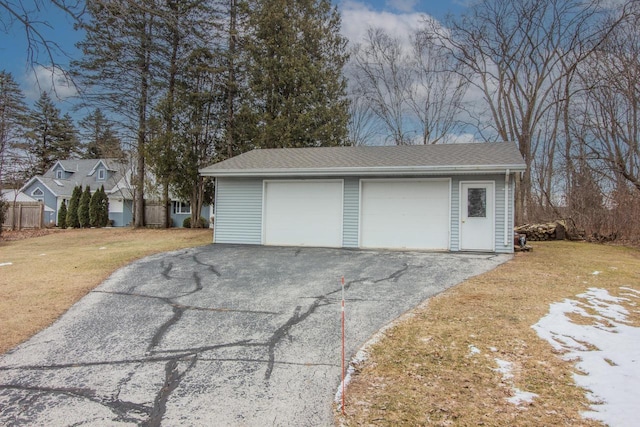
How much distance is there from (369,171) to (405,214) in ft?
5.14

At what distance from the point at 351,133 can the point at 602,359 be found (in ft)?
74.8

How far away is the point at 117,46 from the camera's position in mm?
4758

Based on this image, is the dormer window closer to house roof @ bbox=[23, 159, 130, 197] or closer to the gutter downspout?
house roof @ bbox=[23, 159, 130, 197]

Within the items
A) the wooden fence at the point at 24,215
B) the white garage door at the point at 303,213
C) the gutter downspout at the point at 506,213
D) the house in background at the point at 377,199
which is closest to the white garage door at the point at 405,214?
the house in background at the point at 377,199

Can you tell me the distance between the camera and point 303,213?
11.4 meters

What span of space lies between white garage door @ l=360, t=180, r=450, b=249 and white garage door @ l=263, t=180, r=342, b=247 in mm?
863

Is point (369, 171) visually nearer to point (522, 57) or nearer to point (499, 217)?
point (499, 217)

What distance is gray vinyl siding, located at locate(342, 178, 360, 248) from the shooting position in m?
10.9

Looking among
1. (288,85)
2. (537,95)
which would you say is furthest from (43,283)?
(537,95)

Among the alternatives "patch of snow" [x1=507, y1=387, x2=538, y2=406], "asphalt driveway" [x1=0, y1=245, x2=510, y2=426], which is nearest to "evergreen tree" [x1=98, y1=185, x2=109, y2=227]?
"asphalt driveway" [x1=0, y1=245, x2=510, y2=426]

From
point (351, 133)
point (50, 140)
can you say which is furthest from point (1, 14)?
point (50, 140)

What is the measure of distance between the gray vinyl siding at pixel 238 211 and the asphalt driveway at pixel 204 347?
13.0ft

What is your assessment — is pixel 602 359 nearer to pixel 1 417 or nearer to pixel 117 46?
pixel 1 417

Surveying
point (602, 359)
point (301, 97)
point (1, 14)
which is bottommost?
point (602, 359)
